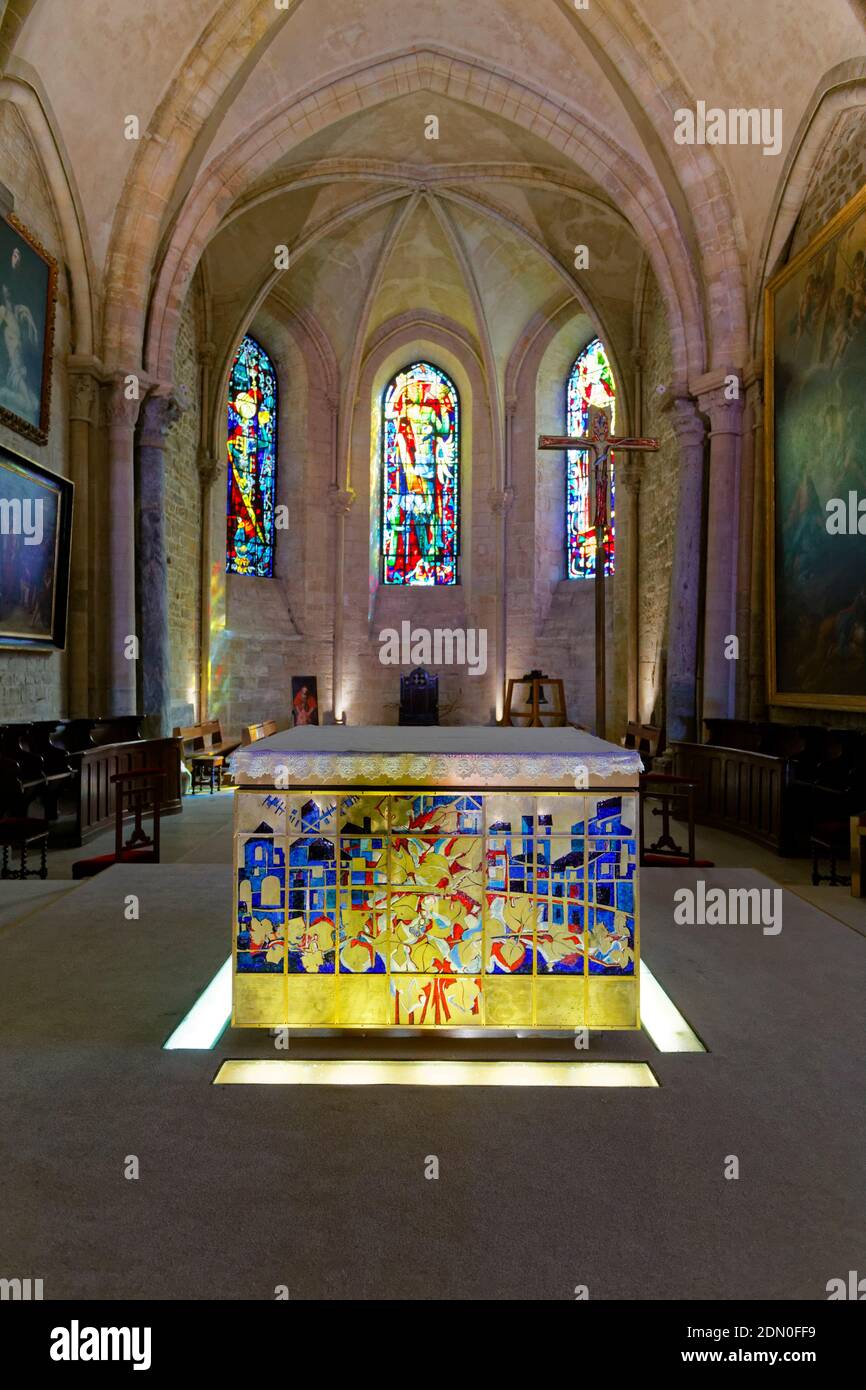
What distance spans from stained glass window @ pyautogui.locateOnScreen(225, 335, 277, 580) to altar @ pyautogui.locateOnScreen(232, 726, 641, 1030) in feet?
43.3

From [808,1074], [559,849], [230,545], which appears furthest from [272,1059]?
[230,545]

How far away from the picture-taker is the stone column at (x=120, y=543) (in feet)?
33.1

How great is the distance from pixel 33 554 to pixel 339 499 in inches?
347

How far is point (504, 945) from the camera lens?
121 inches

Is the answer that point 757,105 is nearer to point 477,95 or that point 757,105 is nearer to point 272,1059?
point 477,95

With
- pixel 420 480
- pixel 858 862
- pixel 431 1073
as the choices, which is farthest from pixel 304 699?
pixel 431 1073

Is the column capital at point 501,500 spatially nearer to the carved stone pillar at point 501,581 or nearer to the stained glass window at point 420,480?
the carved stone pillar at point 501,581

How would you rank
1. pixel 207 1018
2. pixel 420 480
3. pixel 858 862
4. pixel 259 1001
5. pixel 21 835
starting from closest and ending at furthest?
pixel 259 1001, pixel 207 1018, pixel 858 862, pixel 21 835, pixel 420 480

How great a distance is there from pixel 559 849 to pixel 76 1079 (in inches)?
66.2

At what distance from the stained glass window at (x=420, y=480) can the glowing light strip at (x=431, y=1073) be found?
15.5 metres

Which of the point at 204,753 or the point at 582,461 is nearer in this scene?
the point at 204,753

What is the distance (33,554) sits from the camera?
855cm

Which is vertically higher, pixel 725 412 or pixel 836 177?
pixel 836 177

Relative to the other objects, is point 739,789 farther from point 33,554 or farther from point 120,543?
point 120,543
